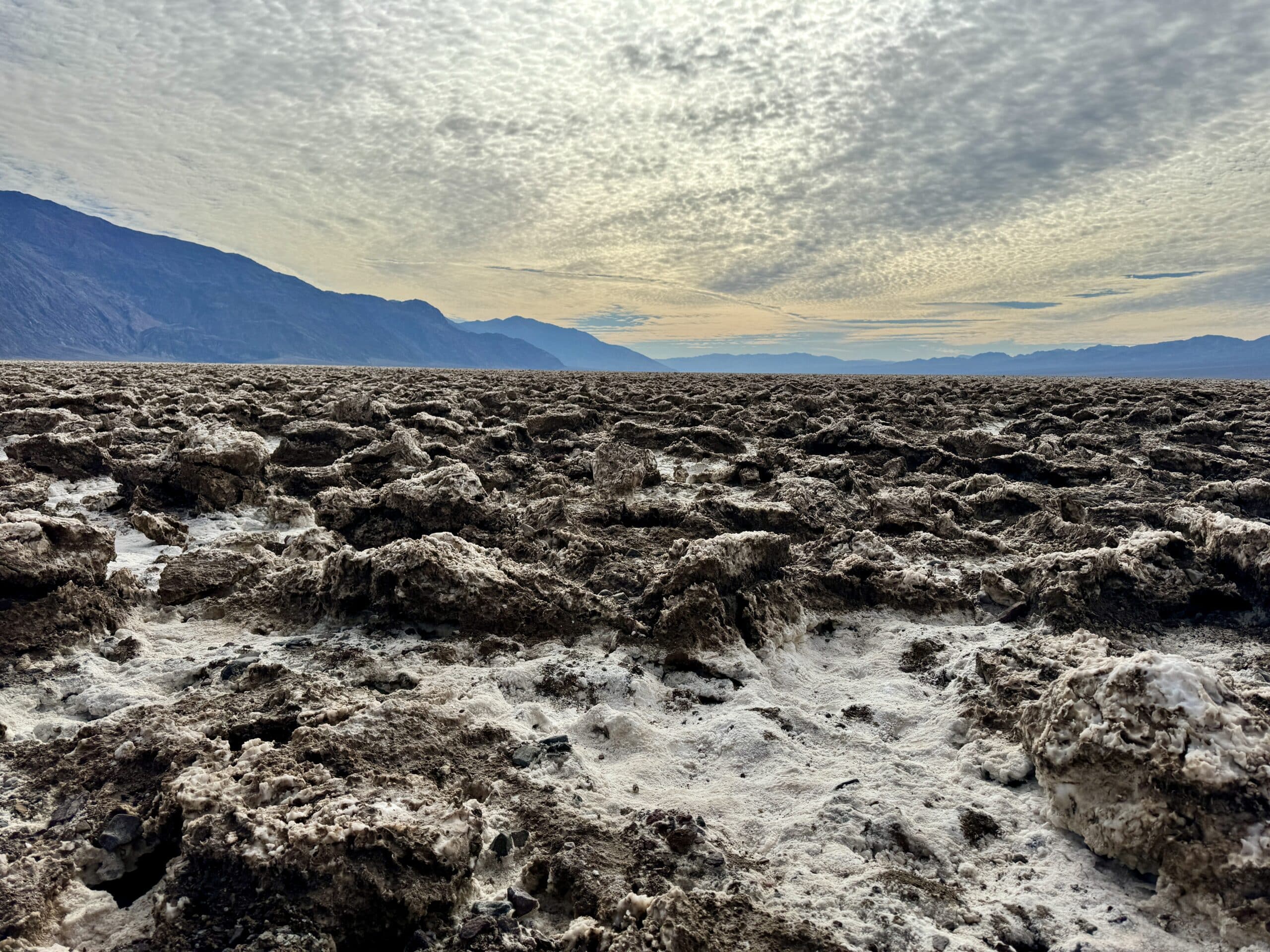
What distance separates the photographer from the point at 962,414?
12039 mm

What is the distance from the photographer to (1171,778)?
1737 mm

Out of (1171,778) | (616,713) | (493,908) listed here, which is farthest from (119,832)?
(1171,778)

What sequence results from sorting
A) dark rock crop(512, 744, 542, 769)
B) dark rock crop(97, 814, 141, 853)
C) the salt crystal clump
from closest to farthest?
the salt crystal clump, dark rock crop(97, 814, 141, 853), dark rock crop(512, 744, 542, 769)

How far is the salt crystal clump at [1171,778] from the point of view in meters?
1.59

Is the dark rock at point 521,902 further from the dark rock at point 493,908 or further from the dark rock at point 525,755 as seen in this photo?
the dark rock at point 525,755

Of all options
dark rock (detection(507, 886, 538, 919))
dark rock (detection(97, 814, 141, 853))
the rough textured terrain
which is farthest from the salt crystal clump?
dark rock (detection(97, 814, 141, 853))

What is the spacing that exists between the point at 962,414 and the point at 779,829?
1173 centimetres

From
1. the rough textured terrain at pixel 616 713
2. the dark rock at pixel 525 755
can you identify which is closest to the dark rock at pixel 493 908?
the rough textured terrain at pixel 616 713

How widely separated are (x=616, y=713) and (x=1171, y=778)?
5.66ft

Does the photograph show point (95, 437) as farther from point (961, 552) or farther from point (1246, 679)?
point (1246, 679)

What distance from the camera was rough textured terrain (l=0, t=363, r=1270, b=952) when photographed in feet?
5.32

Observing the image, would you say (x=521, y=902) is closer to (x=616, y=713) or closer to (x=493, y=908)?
(x=493, y=908)

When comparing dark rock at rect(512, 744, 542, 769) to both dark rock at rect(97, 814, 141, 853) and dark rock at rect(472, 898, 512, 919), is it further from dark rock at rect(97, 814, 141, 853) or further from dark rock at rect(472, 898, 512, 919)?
dark rock at rect(97, 814, 141, 853)

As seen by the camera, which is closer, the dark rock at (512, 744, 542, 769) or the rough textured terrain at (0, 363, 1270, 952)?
the rough textured terrain at (0, 363, 1270, 952)
